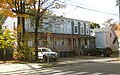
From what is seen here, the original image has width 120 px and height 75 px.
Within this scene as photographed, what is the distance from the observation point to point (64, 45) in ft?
174

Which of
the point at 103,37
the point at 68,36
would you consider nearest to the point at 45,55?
the point at 68,36

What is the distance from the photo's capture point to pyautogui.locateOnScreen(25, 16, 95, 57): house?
4981 centimetres

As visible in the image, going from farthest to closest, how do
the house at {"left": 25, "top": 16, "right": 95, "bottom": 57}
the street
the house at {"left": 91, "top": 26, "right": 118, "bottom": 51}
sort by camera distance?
the house at {"left": 91, "top": 26, "right": 118, "bottom": 51}, the house at {"left": 25, "top": 16, "right": 95, "bottom": 57}, the street

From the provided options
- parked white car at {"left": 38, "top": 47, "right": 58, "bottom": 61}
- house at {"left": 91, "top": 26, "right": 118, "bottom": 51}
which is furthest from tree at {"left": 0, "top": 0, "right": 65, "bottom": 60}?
house at {"left": 91, "top": 26, "right": 118, "bottom": 51}

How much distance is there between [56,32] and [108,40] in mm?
18791

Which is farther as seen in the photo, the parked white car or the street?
the parked white car

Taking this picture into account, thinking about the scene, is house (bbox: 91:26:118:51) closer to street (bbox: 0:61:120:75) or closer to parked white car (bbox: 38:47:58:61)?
parked white car (bbox: 38:47:58:61)

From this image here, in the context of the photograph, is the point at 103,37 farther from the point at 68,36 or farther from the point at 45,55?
the point at 45,55

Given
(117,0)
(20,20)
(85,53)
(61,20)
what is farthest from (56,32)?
(117,0)

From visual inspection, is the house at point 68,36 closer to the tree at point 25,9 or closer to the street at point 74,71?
the tree at point 25,9

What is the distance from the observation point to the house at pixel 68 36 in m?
49.8

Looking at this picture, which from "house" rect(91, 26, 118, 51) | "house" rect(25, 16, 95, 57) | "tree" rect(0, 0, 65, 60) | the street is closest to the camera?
the street

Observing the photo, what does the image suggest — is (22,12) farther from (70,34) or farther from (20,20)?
(70,34)

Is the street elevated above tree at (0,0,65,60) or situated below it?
below
